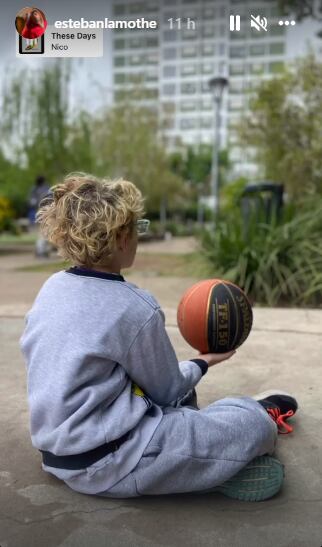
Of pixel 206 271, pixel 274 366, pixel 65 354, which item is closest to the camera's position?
pixel 65 354

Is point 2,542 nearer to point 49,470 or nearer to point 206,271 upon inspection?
point 49,470

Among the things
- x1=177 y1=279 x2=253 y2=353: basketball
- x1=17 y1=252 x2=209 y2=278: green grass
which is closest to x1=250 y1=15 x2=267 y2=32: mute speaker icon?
x1=177 y1=279 x2=253 y2=353: basketball

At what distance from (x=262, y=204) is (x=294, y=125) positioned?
22.6 ft

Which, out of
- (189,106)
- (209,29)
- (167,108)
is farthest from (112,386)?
(189,106)

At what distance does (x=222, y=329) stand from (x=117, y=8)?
2681 mm

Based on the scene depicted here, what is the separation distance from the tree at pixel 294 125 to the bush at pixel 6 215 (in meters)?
7.32

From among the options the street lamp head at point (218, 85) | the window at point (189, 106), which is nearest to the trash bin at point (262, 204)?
the street lamp head at point (218, 85)

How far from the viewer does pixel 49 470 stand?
227 cm

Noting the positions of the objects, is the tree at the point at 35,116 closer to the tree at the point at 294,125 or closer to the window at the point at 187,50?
the window at the point at 187,50

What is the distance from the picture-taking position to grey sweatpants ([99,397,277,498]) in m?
2.06

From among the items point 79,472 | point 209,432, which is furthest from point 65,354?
point 209,432

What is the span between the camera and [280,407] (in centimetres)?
293

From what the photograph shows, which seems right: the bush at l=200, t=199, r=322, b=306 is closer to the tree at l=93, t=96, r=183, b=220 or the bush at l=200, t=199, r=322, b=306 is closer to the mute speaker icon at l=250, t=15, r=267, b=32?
the mute speaker icon at l=250, t=15, r=267, b=32

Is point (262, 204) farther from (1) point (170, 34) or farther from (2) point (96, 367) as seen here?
(2) point (96, 367)
